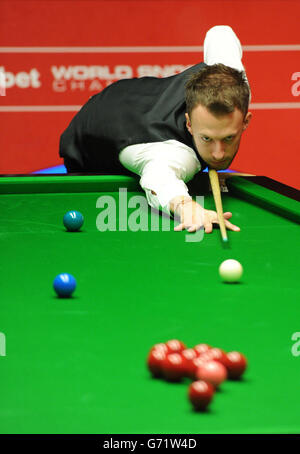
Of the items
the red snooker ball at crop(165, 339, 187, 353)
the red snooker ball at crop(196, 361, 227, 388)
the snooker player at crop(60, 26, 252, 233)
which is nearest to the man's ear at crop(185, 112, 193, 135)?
the snooker player at crop(60, 26, 252, 233)

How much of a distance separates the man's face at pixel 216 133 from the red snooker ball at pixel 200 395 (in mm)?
1687

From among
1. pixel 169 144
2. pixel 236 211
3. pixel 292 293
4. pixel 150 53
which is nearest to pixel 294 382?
pixel 292 293

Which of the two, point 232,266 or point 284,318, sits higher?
point 232,266

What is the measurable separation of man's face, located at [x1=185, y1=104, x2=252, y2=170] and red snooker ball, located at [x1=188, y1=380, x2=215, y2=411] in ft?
5.53

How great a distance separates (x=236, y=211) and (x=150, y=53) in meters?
2.71

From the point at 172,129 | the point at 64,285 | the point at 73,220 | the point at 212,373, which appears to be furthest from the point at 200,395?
the point at 172,129

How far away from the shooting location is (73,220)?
2.25 meters

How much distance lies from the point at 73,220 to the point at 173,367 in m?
1.21

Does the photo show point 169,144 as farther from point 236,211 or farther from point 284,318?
point 284,318

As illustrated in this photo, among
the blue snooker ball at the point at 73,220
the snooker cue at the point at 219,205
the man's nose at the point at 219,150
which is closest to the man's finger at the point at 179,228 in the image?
the snooker cue at the point at 219,205

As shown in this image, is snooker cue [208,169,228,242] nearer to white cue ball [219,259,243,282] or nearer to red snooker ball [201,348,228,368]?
white cue ball [219,259,243,282]

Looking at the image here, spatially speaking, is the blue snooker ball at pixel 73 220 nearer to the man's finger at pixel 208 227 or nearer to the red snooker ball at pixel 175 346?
the man's finger at pixel 208 227

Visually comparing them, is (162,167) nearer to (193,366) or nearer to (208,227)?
(208,227)
